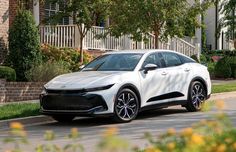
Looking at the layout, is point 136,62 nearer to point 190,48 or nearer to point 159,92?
point 159,92

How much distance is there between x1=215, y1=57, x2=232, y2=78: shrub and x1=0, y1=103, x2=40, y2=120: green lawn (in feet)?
48.1

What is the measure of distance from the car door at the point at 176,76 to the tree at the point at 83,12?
25.3ft

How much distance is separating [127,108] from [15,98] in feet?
18.6

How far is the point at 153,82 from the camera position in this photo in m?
12.8

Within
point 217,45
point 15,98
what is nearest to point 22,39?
point 15,98

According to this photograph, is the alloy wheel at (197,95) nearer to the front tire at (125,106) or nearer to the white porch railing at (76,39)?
the front tire at (125,106)

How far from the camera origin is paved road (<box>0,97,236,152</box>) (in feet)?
31.5

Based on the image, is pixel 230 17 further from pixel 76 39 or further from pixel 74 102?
pixel 74 102

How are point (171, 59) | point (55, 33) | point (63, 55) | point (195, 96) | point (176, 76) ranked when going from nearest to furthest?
point (176, 76) → point (171, 59) → point (195, 96) → point (63, 55) → point (55, 33)

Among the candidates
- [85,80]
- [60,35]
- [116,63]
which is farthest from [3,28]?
[85,80]

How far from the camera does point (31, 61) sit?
18641 mm

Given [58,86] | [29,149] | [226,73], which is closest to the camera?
[29,149]

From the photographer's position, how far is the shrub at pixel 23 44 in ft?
60.7

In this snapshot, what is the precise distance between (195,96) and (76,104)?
147 inches
